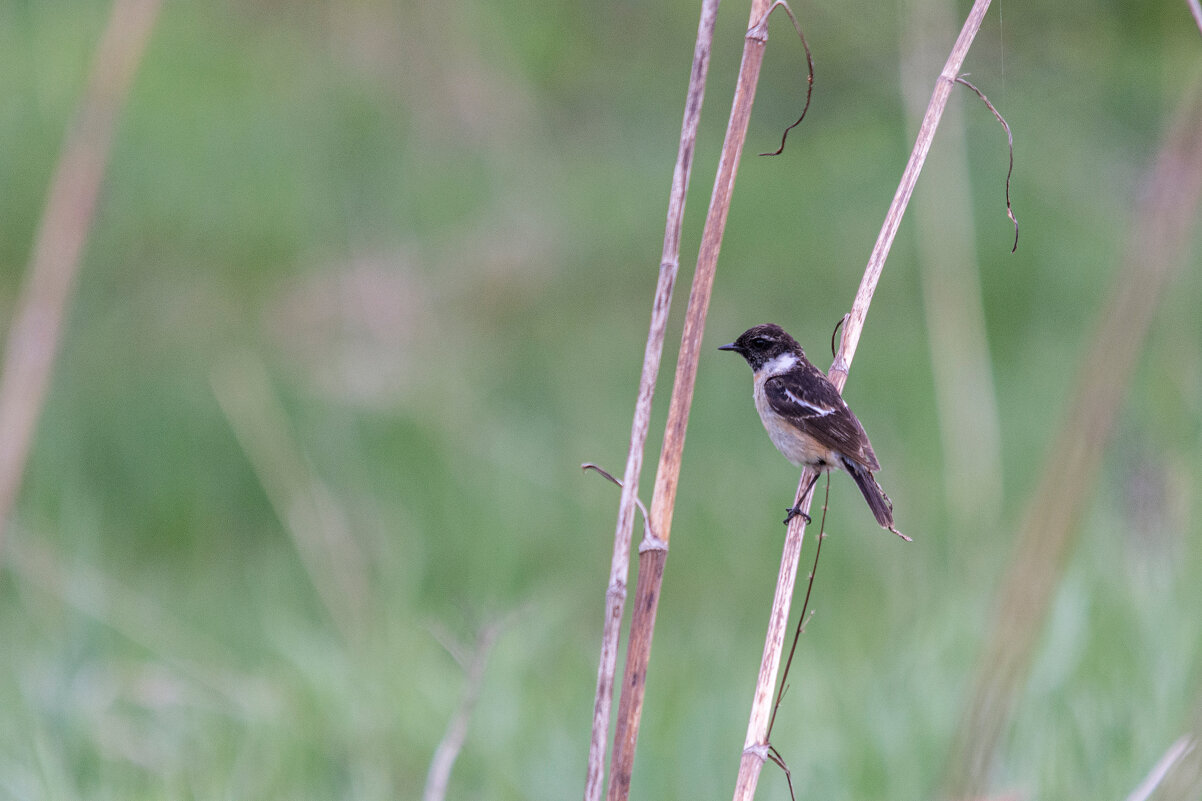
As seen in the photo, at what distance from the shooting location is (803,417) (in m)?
2.27

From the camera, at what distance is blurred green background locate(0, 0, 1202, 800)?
302cm

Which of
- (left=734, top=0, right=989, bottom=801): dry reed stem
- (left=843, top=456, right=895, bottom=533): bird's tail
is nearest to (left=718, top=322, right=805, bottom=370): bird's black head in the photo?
(left=843, top=456, right=895, bottom=533): bird's tail

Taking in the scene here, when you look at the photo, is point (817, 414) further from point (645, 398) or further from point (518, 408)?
point (518, 408)

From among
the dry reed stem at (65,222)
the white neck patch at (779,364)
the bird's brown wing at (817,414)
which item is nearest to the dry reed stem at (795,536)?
the bird's brown wing at (817,414)

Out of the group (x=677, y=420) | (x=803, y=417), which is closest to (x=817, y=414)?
(x=803, y=417)

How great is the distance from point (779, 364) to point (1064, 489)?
1.34 metres

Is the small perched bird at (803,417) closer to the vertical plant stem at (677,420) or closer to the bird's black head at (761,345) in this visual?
the bird's black head at (761,345)

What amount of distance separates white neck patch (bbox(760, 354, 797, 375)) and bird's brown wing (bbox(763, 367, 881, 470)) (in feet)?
0.05

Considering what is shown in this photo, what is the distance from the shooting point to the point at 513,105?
9.45 m

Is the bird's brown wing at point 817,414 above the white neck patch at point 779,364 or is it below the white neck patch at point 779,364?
below

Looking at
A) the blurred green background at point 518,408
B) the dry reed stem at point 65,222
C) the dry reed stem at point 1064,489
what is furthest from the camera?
the blurred green background at point 518,408

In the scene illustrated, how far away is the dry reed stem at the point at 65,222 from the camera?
2025 millimetres

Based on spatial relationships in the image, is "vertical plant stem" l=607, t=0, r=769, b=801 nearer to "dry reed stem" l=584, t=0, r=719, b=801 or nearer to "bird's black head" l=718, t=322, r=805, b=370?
"dry reed stem" l=584, t=0, r=719, b=801

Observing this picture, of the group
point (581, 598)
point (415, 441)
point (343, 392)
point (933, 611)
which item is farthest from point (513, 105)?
point (933, 611)
